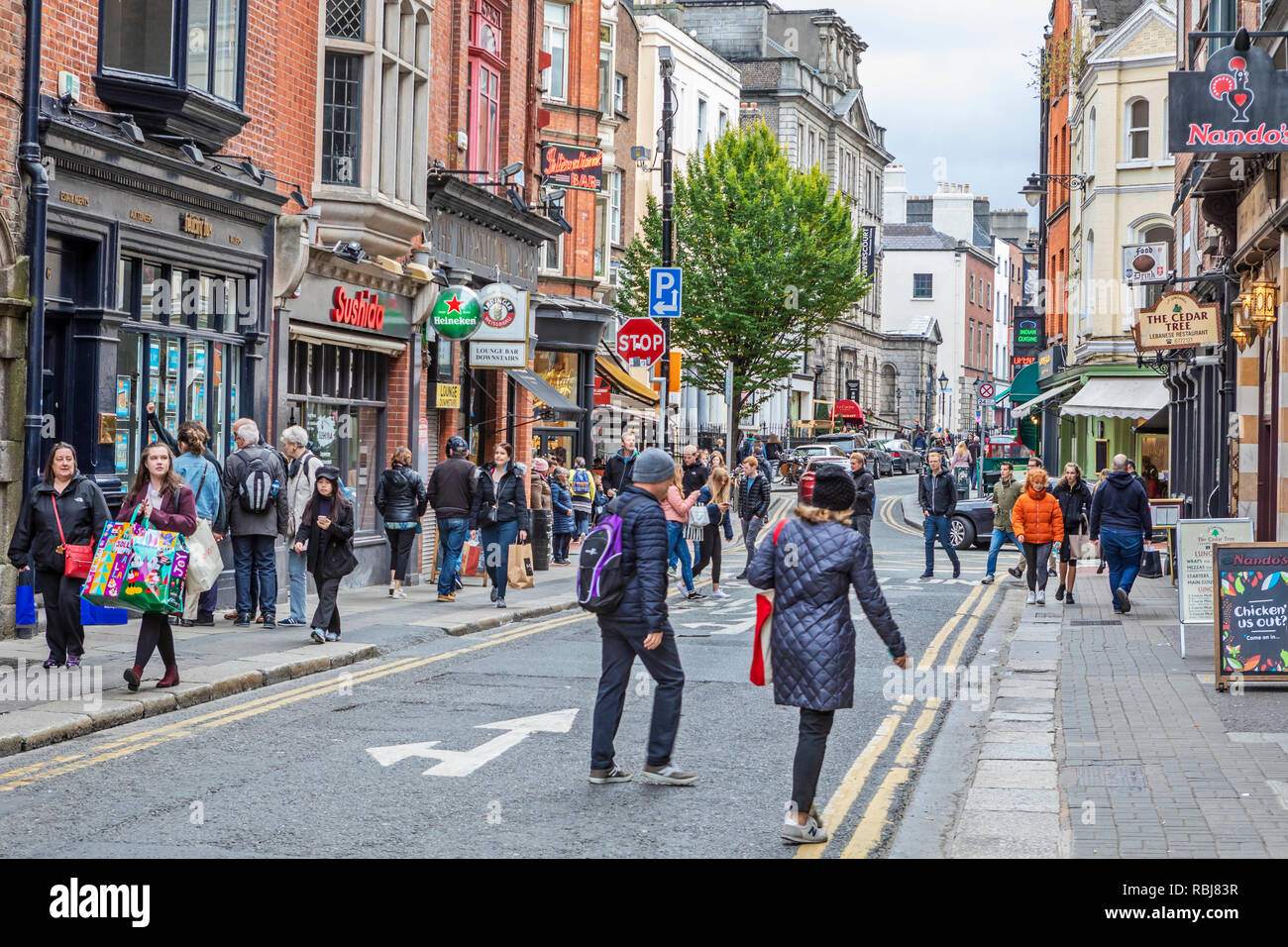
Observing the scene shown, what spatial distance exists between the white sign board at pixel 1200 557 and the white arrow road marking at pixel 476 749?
642cm

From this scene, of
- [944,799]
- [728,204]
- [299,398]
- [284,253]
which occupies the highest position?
[728,204]

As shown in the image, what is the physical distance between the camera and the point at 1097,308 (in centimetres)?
3778

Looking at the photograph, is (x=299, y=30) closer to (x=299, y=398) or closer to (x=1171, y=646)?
(x=299, y=398)

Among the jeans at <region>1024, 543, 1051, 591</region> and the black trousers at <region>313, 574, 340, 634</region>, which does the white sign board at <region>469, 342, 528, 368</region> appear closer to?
the jeans at <region>1024, 543, 1051, 591</region>

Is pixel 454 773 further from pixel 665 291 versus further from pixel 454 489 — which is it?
pixel 665 291

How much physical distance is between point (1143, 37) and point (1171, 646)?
2713 centimetres

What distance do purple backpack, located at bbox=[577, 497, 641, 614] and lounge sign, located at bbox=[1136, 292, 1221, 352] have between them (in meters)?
14.2

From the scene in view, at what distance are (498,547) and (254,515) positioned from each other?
3.52m

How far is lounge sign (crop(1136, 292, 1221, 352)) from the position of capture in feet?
66.3

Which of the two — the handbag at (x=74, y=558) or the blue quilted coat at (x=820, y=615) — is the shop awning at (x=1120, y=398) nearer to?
the handbag at (x=74, y=558)

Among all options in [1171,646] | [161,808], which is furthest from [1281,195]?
[161,808]

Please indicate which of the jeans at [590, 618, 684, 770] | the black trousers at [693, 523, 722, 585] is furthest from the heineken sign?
the jeans at [590, 618, 684, 770]

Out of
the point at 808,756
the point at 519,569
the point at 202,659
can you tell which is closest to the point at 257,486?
the point at 202,659

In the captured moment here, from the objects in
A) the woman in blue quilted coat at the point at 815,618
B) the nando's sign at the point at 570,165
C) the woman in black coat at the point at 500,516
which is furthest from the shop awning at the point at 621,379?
the woman in blue quilted coat at the point at 815,618
